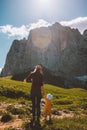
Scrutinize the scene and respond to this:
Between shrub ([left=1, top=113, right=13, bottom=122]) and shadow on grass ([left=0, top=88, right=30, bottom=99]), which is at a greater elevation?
shadow on grass ([left=0, top=88, right=30, bottom=99])

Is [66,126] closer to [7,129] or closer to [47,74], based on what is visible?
[7,129]

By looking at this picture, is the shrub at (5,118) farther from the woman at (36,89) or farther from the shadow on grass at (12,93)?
the shadow on grass at (12,93)

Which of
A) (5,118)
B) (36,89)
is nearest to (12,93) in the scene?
(5,118)

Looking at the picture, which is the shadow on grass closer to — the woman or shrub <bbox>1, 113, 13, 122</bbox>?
shrub <bbox>1, 113, 13, 122</bbox>

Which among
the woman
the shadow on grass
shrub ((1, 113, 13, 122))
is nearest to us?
the woman

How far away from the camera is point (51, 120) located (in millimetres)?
17641

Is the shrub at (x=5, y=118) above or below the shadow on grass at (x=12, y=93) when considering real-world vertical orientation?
below

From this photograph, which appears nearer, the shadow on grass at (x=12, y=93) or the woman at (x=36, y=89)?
the woman at (x=36, y=89)

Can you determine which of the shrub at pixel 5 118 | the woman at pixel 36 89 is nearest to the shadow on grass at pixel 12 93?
the shrub at pixel 5 118

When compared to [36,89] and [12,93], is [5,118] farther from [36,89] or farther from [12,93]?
[12,93]

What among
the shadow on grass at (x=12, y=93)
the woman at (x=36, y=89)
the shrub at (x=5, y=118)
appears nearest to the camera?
the woman at (x=36, y=89)

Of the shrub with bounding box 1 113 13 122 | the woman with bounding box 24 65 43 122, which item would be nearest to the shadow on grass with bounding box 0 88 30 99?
the shrub with bounding box 1 113 13 122

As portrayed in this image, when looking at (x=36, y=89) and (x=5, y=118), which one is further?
(x=5, y=118)

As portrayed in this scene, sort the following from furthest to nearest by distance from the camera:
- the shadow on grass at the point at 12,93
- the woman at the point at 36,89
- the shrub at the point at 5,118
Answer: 1. the shadow on grass at the point at 12,93
2. the shrub at the point at 5,118
3. the woman at the point at 36,89
